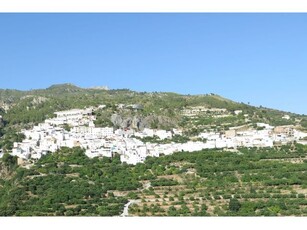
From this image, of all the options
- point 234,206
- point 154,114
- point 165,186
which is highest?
point 154,114

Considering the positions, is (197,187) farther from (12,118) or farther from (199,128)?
(12,118)

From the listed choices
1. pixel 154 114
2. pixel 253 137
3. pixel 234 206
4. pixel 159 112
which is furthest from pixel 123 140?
pixel 234 206

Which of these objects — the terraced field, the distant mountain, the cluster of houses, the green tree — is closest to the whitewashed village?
the cluster of houses

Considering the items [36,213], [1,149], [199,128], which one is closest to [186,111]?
[199,128]

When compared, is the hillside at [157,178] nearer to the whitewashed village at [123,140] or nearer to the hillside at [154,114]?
the whitewashed village at [123,140]

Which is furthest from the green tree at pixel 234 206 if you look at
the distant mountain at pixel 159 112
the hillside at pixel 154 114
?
the distant mountain at pixel 159 112

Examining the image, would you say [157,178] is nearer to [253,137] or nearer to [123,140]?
[123,140]

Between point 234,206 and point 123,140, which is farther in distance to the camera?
point 123,140

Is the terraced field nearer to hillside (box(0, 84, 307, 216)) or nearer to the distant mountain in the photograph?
hillside (box(0, 84, 307, 216))
